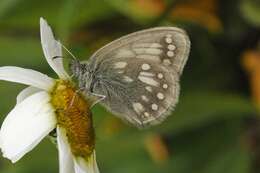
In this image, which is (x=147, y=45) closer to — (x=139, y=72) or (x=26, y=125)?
(x=139, y=72)

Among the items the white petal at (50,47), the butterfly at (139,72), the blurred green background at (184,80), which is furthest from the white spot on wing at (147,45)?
the blurred green background at (184,80)

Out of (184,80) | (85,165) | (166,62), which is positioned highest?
(166,62)

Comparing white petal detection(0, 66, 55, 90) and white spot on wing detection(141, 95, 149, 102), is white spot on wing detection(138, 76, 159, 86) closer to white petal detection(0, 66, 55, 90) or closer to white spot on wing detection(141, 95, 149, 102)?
white spot on wing detection(141, 95, 149, 102)

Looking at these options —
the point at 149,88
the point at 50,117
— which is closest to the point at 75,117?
the point at 50,117

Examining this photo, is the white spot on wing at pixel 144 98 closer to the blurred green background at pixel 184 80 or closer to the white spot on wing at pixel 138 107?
the white spot on wing at pixel 138 107

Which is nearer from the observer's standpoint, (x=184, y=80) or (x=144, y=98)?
(x=144, y=98)

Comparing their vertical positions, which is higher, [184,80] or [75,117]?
[75,117]

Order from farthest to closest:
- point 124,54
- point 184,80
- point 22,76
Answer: point 184,80 < point 124,54 < point 22,76

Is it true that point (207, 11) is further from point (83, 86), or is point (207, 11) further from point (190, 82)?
point (83, 86)
